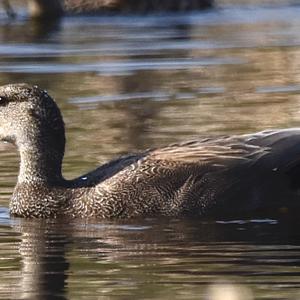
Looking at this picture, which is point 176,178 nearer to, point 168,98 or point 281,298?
point 281,298

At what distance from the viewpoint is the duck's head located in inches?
480

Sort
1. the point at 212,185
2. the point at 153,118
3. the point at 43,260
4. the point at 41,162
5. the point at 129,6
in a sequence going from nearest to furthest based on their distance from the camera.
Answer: the point at 43,260
the point at 212,185
the point at 41,162
the point at 153,118
the point at 129,6

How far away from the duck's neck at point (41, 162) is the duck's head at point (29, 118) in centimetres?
2

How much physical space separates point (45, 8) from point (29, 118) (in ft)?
55.7

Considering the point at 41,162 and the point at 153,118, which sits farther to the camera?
the point at 153,118

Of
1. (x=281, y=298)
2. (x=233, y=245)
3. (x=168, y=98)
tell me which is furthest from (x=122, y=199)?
(x=168, y=98)

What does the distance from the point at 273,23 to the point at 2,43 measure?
483cm

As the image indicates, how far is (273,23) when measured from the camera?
88.5ft

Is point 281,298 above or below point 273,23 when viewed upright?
above

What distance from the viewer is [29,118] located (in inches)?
480

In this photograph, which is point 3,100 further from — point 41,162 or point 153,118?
point 153,118

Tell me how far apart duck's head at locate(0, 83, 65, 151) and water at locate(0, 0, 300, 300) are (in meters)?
0.53

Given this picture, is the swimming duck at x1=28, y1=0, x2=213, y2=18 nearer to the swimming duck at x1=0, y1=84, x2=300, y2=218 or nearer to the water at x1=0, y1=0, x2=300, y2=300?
the water at x1=0, y1=0, x2=300, y2=300

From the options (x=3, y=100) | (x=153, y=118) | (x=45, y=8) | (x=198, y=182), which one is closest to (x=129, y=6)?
(x=45, y=8)
